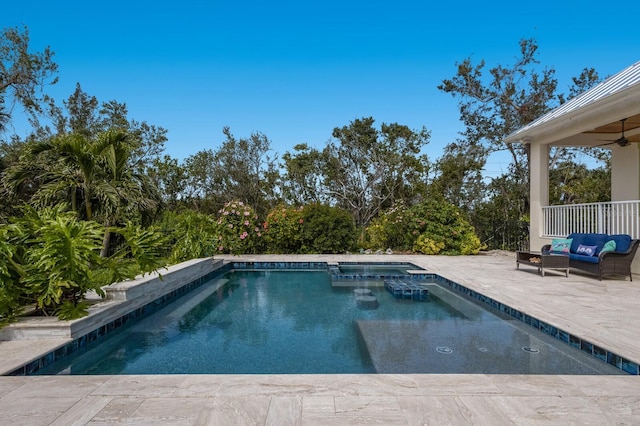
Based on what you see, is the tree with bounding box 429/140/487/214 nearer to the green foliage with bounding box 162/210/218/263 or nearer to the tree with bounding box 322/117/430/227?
the tree with bounding box 322/117/430/227

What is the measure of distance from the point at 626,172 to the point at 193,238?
11599mm

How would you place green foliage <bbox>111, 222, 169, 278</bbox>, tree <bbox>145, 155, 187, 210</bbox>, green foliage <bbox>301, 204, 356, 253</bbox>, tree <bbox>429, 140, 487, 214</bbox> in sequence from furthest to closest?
1. tree <bbox>145, 155, 187, 210</bbox>
2. tree <bbox>429, 140, 487, 214</bbox>
3. green foliage <bbox>301, 204, 356, 253</bbox>
4. green foliage <bbox>111, 222, 169, 278</bbox>

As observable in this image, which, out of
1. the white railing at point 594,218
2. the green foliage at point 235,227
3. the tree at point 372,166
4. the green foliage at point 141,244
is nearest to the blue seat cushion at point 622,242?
the white railing at point 594,218

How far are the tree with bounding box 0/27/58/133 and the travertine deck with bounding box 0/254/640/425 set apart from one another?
13.9 metres

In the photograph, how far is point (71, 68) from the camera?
15234 mm

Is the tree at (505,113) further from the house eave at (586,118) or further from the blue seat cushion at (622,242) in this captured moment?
the blue seat cushion at (622,242)

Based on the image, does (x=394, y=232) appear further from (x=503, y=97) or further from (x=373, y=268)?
(x=503, y=97)

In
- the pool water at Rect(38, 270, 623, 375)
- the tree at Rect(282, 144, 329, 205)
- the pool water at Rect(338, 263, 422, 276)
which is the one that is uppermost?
the tree at Rect(282, 144, 329, 205)

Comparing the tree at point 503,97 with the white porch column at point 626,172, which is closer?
the white porch column at point 626,172

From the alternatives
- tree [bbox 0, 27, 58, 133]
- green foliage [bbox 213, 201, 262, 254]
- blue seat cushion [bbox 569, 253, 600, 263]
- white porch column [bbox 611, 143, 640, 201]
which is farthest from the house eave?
tree [bbox 0, 27, 58, 133]

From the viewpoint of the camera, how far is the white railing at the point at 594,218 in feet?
26.8

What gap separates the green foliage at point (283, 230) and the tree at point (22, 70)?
9.34m

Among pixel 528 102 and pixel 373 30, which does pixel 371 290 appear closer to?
pixel 373 30

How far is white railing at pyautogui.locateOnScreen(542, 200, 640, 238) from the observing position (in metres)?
8.17
